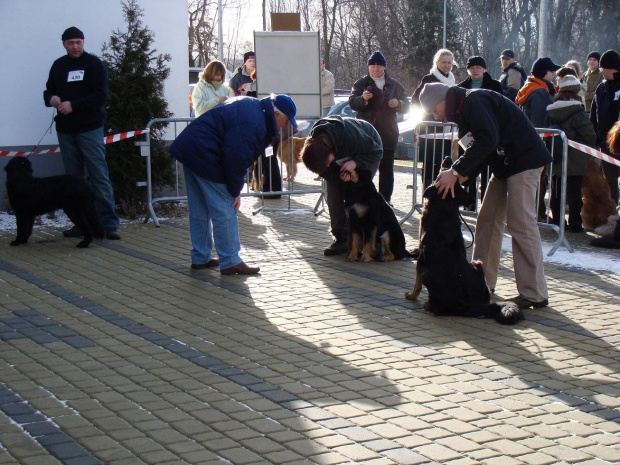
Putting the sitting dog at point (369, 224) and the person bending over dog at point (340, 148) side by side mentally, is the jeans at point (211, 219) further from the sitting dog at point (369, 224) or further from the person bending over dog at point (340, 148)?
the sitting dog at point (369, 224)

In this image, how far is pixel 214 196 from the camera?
302 inches

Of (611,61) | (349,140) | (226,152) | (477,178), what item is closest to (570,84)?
(611,61)

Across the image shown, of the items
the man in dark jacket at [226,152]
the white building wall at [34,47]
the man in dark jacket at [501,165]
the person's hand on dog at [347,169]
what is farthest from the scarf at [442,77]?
the man in dark jacket at [501,165]

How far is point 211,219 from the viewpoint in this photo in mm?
7832

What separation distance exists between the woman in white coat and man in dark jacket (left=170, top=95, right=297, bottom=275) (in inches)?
130

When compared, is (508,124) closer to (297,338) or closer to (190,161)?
(297,338)

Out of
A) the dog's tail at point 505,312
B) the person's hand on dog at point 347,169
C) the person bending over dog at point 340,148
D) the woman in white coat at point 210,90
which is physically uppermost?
the woman in white coat at point 210,90

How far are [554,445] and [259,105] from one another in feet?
14.0

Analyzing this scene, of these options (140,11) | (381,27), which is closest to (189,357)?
(140,11)

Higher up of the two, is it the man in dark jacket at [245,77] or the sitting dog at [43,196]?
the man in dark jacket at [245,77]

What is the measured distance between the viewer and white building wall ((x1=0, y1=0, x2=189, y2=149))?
11016 mm

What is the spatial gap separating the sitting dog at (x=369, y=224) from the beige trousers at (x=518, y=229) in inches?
55.5

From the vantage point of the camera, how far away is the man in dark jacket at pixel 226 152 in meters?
7.36

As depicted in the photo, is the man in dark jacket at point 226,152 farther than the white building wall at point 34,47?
No
